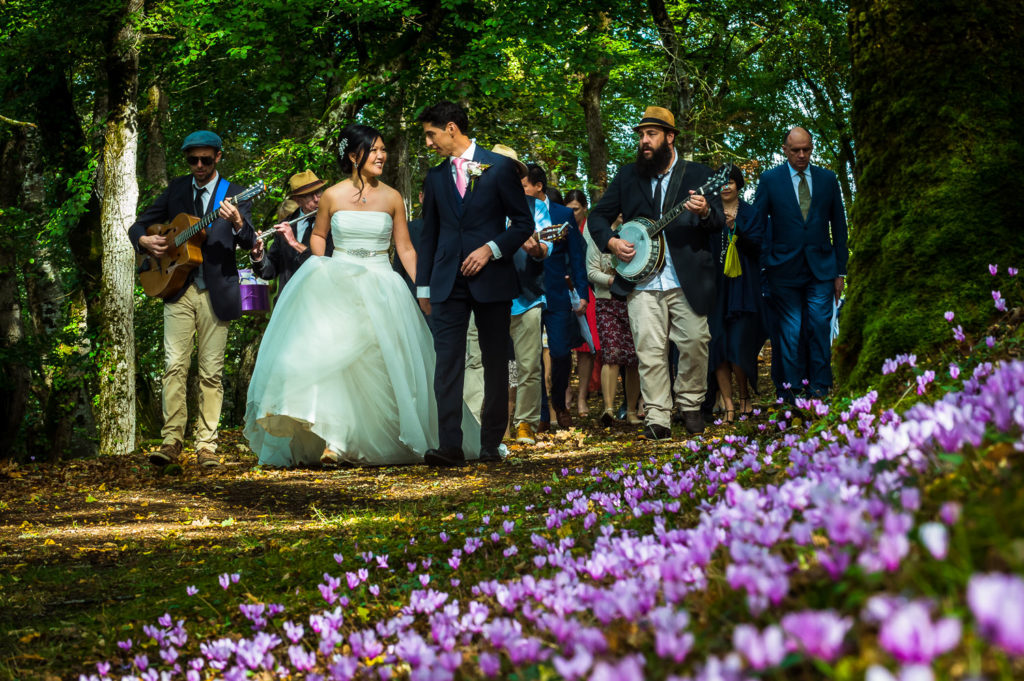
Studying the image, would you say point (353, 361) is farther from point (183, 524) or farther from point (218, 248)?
point (183, 524)

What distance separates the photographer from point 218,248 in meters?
9.85

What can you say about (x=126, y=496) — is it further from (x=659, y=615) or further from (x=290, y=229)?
(x=659, y=615)

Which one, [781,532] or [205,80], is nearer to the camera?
[781,532]

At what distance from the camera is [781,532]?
2100 millimetres

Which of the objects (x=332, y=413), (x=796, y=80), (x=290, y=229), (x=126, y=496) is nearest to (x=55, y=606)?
(x=126, y=496)

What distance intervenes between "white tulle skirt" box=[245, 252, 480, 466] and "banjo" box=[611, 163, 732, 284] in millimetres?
2107

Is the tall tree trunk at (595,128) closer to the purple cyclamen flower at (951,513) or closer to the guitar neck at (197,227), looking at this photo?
the guitar neck at (197,227)

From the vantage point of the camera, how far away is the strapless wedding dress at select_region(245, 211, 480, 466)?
29.7ft

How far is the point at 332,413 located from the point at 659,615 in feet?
24.9

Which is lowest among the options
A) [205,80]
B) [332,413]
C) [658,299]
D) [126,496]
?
[126,496]

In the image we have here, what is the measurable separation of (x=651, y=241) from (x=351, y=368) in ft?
10.1

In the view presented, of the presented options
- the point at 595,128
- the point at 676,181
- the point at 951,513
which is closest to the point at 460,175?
the point at 676,181

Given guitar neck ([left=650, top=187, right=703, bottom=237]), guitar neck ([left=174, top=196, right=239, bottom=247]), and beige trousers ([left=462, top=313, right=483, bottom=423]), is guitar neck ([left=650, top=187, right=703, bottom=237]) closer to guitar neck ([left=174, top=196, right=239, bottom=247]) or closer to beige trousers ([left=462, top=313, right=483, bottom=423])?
beige trousers ([left=462, top=313, right=483, bottom=423])

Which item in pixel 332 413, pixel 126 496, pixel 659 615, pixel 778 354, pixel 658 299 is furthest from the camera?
pixel 778 354
